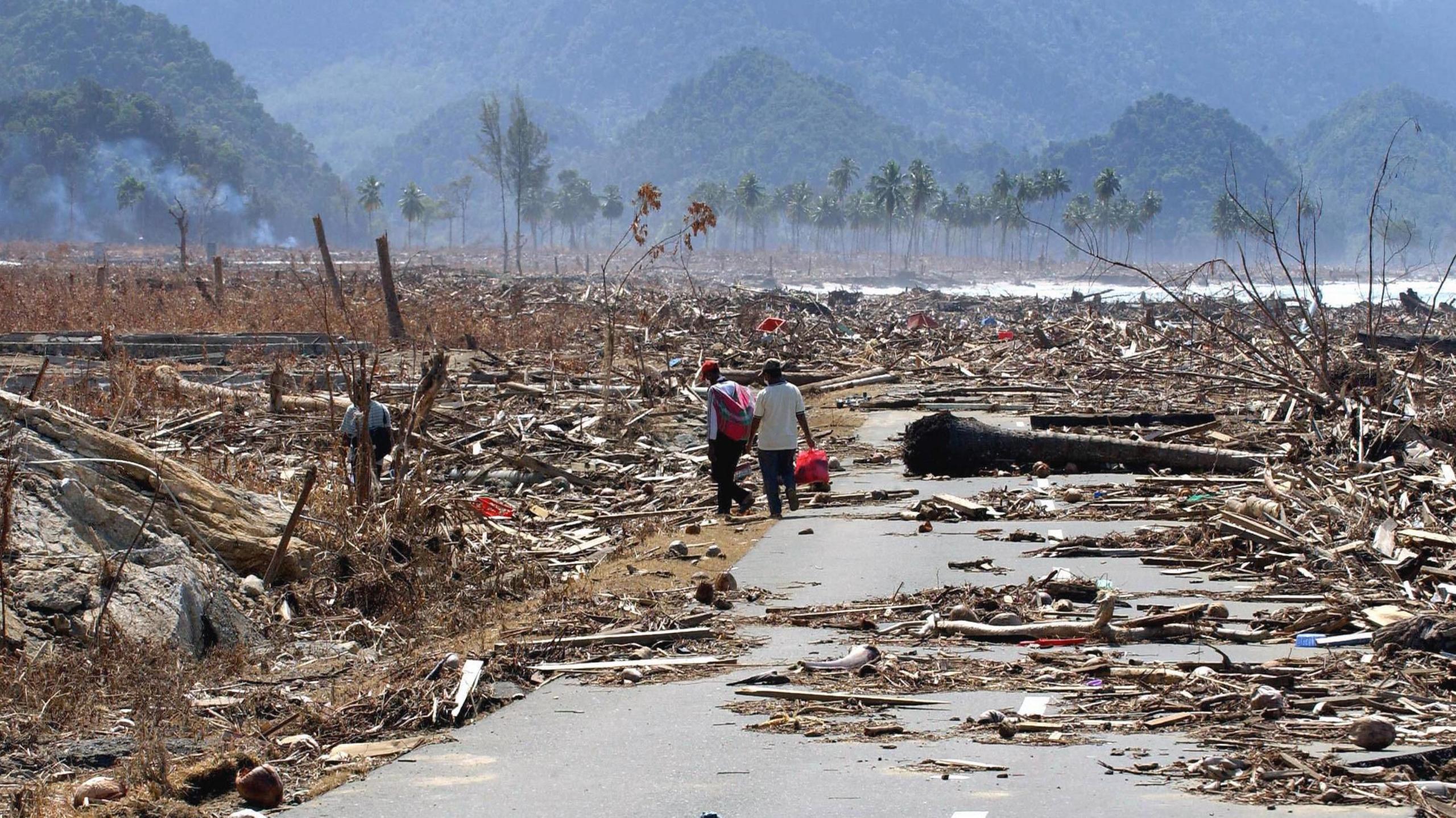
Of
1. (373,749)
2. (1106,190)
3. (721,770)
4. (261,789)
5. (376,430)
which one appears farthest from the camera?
(1106,190)

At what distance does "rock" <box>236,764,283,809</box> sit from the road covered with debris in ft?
0.05

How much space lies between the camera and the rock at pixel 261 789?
18.2 ft

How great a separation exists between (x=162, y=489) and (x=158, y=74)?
189 meters

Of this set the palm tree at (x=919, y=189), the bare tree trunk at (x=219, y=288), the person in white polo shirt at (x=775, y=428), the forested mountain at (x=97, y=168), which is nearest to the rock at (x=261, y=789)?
the person in white polo shirt at (x=775, y=428)

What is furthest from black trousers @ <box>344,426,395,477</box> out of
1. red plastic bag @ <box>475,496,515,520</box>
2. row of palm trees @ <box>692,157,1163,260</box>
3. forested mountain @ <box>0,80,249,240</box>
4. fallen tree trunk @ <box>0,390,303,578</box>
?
forested mountain @ <box>0,80,249,240</box>

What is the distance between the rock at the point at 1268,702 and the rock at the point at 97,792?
454 centimetres

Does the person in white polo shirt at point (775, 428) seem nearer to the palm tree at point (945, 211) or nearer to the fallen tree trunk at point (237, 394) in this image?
the fallen tree trunk at point (237, 394)

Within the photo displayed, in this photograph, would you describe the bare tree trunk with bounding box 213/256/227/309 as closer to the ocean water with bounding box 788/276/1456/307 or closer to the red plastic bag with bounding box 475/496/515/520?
the red plastic bag with bounding box 475/496/515/520

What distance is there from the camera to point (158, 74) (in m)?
181

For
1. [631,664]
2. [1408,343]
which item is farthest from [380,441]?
[1408,343]

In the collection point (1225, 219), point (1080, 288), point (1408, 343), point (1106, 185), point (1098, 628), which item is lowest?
point (1098, 628)

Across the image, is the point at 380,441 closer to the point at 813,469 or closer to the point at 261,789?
the point at 813,469

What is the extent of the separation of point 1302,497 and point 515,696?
19.0 feet

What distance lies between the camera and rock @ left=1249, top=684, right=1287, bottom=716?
5.85 meters
